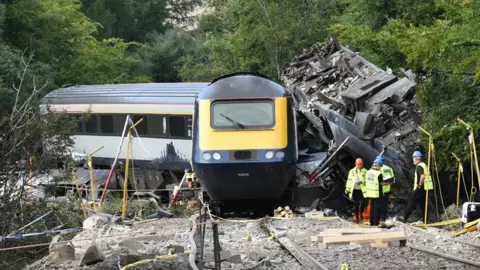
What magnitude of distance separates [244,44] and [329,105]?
17448 millimetres

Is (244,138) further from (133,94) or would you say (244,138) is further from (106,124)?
(106,124)

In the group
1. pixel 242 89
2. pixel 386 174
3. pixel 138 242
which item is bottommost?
pixel 138 242

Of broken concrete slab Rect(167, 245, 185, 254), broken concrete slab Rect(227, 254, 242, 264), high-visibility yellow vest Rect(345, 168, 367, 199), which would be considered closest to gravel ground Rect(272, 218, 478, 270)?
broken concrete slab Rect(227, 254, 242, 264)

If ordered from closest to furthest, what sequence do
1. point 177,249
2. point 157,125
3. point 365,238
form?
point 177,249 < point 365,238 < point 157,125

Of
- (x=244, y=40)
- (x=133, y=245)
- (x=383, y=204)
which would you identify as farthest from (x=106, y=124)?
(x=244, y=40)

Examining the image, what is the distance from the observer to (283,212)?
15703mm

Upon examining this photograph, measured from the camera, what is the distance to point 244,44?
37375 mm

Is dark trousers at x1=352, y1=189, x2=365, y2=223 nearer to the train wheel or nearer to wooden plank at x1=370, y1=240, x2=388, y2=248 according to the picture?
the train wheel

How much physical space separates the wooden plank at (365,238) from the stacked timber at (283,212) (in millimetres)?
4322

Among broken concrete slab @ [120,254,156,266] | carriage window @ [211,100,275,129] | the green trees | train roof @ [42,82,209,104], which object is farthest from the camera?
the green trees

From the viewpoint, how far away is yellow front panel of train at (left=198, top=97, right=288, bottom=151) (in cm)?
1488

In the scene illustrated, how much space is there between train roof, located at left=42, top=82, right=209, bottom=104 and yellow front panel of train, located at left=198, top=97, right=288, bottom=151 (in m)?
5.89

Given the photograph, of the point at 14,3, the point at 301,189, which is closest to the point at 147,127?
the point at 301,189

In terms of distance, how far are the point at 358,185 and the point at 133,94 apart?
362 inches
